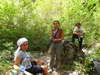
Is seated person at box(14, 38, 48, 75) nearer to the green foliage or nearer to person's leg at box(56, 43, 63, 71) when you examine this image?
person's leg at box(56, 43, 63, 71)

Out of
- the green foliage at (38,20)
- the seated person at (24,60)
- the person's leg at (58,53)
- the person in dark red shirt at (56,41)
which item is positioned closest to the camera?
the seated person at (24,60)

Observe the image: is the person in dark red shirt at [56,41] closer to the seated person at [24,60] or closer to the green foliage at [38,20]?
the green foliage at [38,20]

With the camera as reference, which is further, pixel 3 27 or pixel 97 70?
pixel 3 27

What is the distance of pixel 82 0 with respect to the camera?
18.2 meters

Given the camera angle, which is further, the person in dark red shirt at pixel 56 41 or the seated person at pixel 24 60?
the person in dark red shirt at pixel 56 41

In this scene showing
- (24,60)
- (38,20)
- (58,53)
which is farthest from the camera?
(38,20)

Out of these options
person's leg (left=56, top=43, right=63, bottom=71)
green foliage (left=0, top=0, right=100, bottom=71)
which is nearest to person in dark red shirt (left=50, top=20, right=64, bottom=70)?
person's leg (left=56, top=43, right=63, bottom=71)

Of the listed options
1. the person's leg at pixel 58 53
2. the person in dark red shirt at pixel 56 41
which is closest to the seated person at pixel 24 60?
the person in dark red shirt at pixel 56 41

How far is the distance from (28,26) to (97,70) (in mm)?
5527

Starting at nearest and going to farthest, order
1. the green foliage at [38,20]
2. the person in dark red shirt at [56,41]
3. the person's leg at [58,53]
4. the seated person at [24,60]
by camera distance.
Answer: the seated person at [24,60] → the person in dark red shirt at [56,41] → the person's leg at [58,53] → the green foliage at [38,20]

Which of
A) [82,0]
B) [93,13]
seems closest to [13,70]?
[93,13]

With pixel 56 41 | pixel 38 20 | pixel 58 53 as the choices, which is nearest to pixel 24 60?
pixel 56 41

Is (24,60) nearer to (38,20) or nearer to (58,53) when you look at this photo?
(58,53)

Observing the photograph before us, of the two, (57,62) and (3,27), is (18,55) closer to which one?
(57,62)
